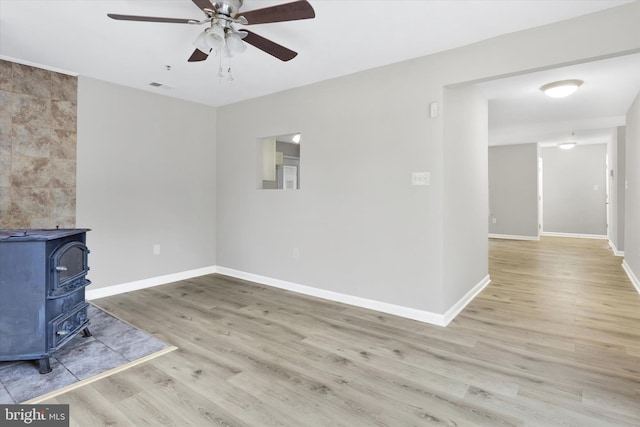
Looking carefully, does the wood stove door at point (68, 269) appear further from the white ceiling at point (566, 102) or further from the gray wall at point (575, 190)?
the gray wall at point (575, 190)

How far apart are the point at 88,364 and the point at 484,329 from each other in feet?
10.1

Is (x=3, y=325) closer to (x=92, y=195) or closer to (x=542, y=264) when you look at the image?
(x=92, y=195)

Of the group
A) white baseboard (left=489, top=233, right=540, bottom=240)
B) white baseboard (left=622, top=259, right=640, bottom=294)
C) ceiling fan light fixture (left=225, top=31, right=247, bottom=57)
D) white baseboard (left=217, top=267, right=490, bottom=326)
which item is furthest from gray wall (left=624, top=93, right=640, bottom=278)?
ceiling fan light fixture (left=225, top=31, right=247, bottom=57)

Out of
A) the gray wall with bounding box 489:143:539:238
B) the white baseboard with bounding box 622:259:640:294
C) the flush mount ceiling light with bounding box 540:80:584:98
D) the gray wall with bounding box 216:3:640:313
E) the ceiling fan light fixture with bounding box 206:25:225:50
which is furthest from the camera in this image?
the gray wall with bounding box 489:143:539:238

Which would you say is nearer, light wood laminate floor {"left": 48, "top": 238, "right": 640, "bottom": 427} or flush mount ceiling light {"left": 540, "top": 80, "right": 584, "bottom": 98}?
light wood laminate floor {"left": 48, "top": 238, "right": 640, "bottom": 427}

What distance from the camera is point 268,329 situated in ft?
9.62

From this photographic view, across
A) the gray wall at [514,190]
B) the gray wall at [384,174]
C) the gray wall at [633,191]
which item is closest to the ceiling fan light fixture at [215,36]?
the gray wall at [384,174]

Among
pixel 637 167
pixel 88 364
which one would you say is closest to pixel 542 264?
pixel 637 167

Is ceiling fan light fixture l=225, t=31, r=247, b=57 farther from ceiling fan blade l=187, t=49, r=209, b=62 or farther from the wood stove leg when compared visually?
the wood stove leg

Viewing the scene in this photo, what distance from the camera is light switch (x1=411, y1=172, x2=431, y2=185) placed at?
121 inches

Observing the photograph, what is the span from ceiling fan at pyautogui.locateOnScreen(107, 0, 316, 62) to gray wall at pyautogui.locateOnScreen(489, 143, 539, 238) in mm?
8099

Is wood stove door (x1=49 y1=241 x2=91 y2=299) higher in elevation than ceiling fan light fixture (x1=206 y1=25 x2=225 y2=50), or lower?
lower

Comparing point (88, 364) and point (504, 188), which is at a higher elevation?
point (504, 188)

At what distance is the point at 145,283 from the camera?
422 centimetres
